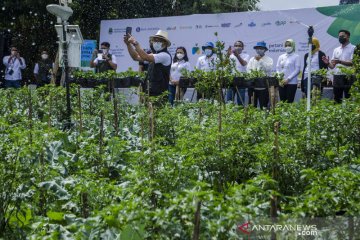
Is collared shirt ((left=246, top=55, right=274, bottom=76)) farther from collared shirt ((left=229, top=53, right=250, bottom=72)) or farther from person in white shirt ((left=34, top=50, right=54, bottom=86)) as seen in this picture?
person in white shirt ((left=34, top=50, right=54, bottom=86))

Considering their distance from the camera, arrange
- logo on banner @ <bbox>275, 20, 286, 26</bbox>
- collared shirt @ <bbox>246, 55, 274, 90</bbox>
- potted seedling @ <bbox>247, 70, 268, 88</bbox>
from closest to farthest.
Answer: potted seedling @ <bbox>247, 70, 268, 88</bbox>, collared shirt @ <bbox>246, 55, 274, 90</bbox>, logo on banner @ <bbox>275, 20, 286, 26</bbox>

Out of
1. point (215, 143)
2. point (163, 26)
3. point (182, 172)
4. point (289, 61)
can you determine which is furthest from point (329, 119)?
point (163, 26)

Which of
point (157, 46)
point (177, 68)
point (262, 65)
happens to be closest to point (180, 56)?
point (177, 68)

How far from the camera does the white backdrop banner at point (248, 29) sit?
626 inches

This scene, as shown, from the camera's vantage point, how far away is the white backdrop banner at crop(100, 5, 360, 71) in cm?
1590

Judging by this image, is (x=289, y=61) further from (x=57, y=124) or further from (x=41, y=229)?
(x=41, y=229)

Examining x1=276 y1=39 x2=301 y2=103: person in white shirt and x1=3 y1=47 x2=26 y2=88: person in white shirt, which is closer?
x1=276 y1=39 x2=301 y2=103: person in white shirt

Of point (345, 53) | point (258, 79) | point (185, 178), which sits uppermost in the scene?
point (345, 53)

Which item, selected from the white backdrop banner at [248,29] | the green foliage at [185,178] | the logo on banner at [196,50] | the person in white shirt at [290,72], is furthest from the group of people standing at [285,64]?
the green foliage at [185,178]

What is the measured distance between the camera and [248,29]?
17.5m

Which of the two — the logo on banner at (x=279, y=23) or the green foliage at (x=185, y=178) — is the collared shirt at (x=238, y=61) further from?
the green foliage at (x=185, y=178)

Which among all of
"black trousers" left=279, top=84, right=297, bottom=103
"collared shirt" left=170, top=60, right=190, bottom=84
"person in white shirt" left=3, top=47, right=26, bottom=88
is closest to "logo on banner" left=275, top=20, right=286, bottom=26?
"collared shirt" left=170, top=60, right=190, bottom=84

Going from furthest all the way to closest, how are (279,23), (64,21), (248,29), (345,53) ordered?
(248,29) < (279,23) < (345,53) < (64,21)

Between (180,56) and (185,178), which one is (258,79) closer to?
(180,56)
